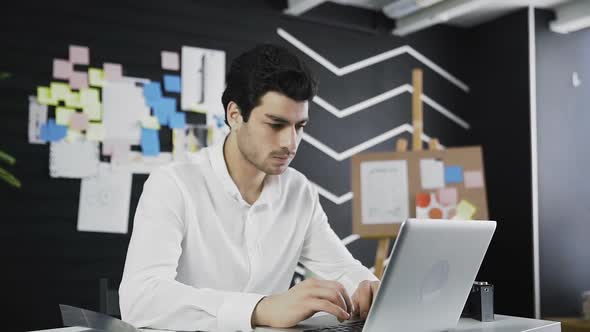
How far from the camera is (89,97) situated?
319cm

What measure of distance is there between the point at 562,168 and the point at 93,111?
115 inches

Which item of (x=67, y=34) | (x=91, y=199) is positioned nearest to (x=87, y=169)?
(x=91, y=199)

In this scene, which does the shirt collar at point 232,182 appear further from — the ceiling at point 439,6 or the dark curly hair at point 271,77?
the ceiling at point 439,6

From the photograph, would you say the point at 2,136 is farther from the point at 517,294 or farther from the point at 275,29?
the point at 517,294

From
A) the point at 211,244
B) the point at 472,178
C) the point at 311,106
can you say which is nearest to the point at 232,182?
the point at 211,244

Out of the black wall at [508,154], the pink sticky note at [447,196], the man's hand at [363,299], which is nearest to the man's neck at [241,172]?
the man's hand at [363,299]

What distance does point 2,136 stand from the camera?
2.99m

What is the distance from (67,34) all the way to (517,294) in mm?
3097

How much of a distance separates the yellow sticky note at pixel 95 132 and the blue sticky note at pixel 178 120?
379 mm

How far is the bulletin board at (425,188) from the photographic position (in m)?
3.39

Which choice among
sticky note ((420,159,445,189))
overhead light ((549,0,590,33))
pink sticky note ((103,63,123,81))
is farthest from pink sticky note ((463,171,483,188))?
pink sticky note ((103,63,123,81))

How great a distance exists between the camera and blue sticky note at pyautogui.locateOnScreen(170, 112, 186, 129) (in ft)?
11.1

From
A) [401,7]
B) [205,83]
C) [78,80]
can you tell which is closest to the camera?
[78,80]

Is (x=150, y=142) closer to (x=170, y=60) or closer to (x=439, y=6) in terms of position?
(x=170, y=60)
